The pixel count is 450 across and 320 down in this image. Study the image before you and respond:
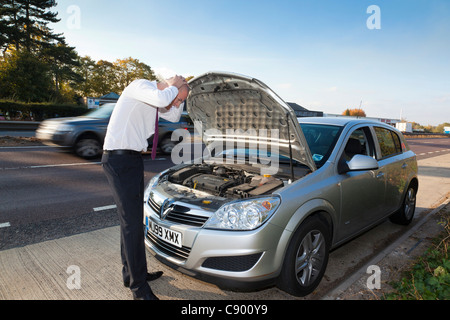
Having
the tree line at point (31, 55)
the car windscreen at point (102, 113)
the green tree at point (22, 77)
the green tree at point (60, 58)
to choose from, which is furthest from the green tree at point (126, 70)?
the car windscreen at point (102, 113)

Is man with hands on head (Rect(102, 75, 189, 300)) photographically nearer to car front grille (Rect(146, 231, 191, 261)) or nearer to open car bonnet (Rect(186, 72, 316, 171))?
car front grille (Rect(146, 231, 191, 261))

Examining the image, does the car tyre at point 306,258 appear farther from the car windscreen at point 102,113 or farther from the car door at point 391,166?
the car windscreen at point 102,113

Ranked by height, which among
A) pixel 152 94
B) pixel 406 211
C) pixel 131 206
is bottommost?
pixel 406 211

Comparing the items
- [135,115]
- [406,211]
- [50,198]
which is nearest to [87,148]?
[50,198]

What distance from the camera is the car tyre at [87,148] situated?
28.4ft

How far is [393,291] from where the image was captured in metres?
2.64

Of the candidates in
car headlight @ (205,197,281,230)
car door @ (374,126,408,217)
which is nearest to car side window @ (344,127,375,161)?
car door @ (374,126,408,217)

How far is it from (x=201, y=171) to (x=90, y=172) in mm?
4808

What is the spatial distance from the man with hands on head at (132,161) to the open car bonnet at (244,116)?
2.20 ft

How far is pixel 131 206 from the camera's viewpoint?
2.32 m

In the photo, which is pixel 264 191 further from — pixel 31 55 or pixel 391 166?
pixel 31 55

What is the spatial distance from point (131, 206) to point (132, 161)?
37cm

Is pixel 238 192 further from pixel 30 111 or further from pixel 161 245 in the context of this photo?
pixel 30 111
